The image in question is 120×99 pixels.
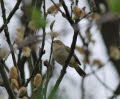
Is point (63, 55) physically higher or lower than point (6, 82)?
lower

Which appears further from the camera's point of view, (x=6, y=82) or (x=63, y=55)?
(x=63, y=55)

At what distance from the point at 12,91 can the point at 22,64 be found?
713 mm

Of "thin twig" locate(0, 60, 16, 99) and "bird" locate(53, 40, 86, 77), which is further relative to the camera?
"bird" locate(53, 40, 86, 77)

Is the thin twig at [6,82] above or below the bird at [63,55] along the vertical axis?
above

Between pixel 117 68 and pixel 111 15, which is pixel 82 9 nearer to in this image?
pixel 111 15

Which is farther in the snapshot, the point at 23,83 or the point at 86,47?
the point at 86,47

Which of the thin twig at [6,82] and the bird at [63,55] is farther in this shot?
the bird at [63,55]

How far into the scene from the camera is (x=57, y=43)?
15.4 ft

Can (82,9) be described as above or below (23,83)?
above

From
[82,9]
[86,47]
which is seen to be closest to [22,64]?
[82,9]

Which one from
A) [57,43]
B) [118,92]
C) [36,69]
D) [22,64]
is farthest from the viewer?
[57,43]

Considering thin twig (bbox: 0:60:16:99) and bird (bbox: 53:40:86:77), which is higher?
thin twig (bbox: 0:60:16:99)

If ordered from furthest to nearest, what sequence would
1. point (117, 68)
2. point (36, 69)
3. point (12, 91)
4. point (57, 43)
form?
point (117, 68) → point (57, 43) → point (36, 69) → point (12, 91)

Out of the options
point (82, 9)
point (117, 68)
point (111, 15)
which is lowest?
point (117, 68)
